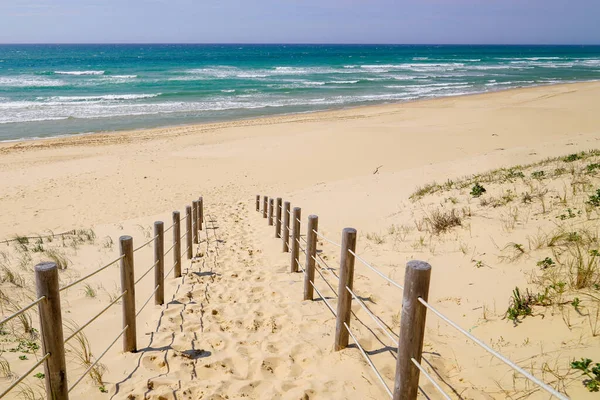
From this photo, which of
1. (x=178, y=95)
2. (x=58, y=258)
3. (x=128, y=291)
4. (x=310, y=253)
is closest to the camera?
(x=128, y=291)

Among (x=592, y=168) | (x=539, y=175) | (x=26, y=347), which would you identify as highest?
(x=592, y=168)

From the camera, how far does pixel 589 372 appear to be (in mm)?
3471

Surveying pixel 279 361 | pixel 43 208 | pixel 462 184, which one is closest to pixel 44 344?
pixel 279 361

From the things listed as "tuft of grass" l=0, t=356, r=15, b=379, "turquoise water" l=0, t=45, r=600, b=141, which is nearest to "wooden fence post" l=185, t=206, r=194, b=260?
"tuft of grass" l=0, t=356, r=15, b=379

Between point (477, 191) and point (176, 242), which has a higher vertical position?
point (477, 191)

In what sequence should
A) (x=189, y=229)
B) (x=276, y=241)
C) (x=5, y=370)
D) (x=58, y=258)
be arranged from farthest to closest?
(x=276, y=241)
(x=189, y=229)
(x=58, y=258)
(x=5, y=370)

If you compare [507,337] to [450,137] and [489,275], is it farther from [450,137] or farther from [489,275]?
[450,137]

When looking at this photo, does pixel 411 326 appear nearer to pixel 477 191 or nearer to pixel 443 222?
pixel 443 222

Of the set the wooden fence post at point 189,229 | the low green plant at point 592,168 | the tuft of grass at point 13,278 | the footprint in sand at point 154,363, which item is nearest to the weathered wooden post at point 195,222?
the wooden fence post at point 189,229

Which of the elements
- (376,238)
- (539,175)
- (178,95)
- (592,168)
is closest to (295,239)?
(376,238)

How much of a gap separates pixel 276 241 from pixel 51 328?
6.38 meters

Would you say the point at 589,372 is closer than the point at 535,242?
Yes

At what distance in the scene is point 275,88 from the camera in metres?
43.8

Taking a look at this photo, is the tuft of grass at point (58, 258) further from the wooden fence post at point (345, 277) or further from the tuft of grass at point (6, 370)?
the wooden fence post at point (345, 277)
